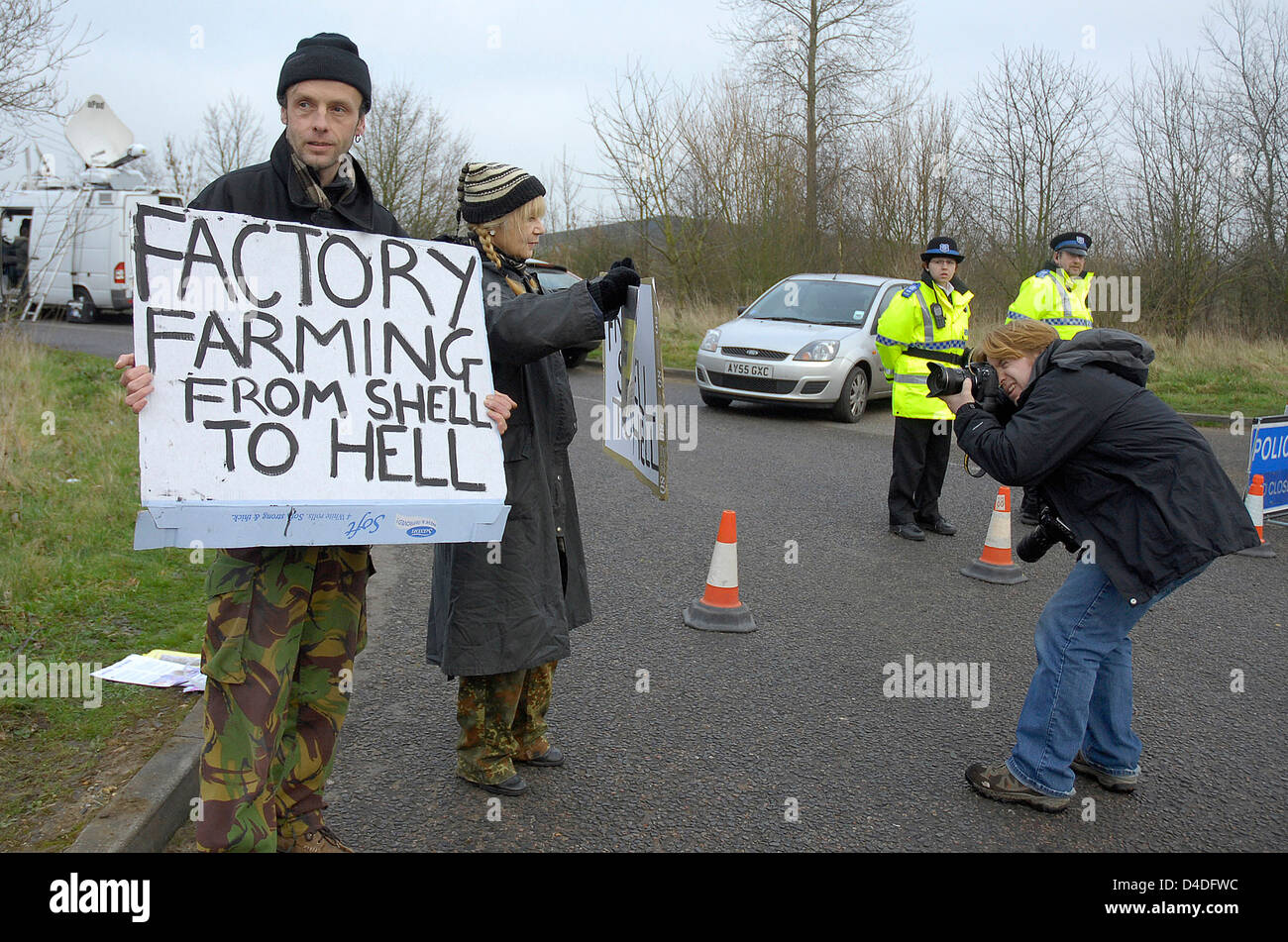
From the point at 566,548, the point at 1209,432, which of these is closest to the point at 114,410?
the point at 566,548

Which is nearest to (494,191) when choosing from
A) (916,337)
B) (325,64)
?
(325,64)

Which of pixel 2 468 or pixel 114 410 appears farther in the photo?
pixel 114 410

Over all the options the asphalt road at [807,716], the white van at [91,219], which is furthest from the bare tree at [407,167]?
the asphalt road at [807,716]

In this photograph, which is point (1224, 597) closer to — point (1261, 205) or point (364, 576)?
point (364, 576)

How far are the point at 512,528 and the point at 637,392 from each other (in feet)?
2.02

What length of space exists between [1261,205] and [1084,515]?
65.9 ft

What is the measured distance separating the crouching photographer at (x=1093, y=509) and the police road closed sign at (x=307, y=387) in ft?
6.17

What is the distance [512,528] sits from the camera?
136 inches

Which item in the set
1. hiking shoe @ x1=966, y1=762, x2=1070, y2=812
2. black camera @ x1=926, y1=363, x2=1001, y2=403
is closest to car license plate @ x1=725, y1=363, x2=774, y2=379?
black camera @ x1=926, y1=363, x2=1001, y2=403

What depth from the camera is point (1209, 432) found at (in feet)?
43.5

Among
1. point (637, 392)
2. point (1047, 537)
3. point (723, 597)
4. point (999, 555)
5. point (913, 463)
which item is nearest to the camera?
point (637, 392)

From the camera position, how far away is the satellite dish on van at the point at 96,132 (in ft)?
36.6

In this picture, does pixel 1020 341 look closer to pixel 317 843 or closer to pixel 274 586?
pixel 274 586

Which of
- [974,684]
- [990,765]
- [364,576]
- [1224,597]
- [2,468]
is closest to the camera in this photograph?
[364,576]
